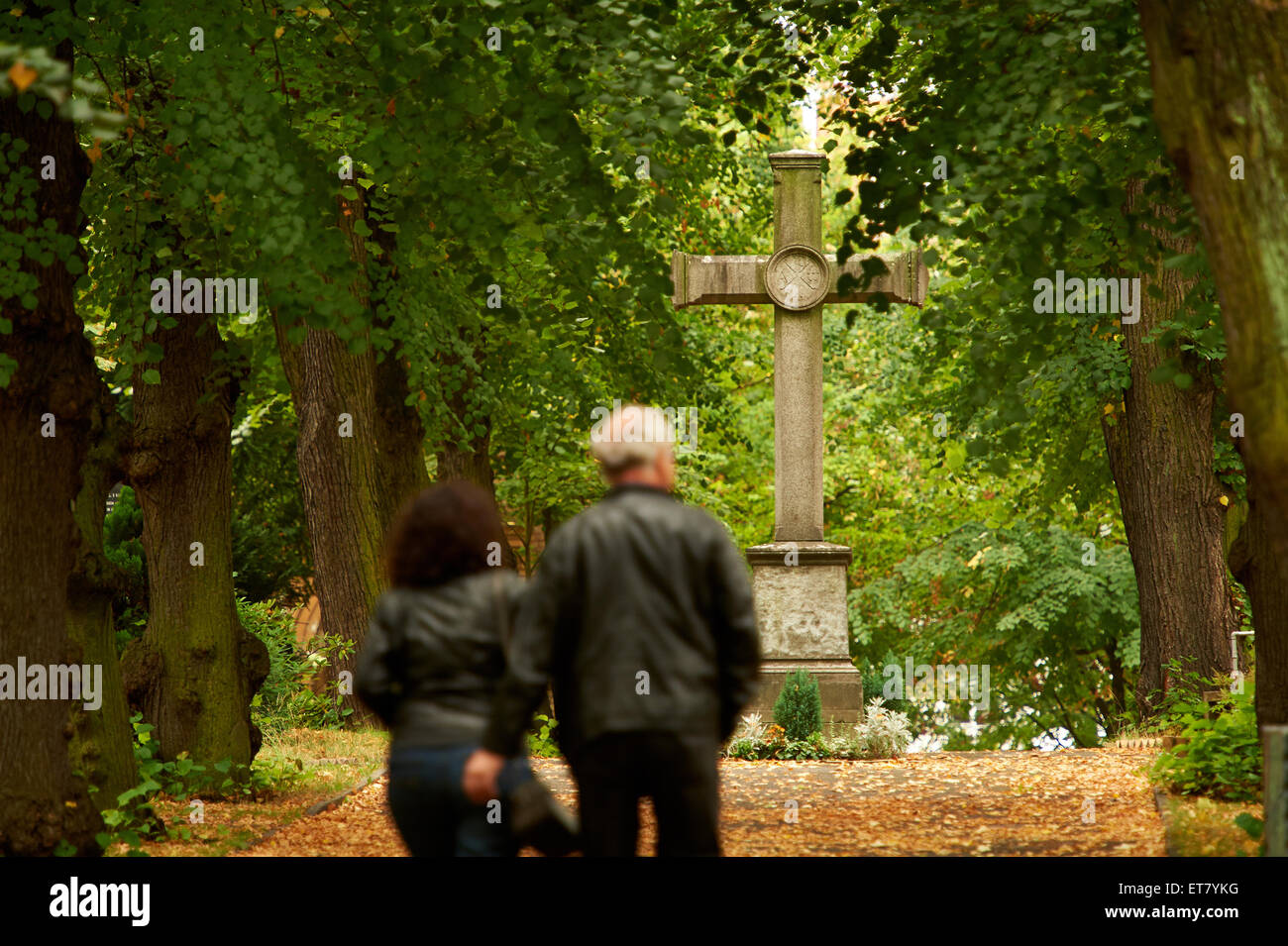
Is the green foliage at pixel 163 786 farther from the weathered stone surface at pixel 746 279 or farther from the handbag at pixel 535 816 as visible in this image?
the weathered stone surface at pixel 746 279

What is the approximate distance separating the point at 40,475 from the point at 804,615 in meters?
9.03

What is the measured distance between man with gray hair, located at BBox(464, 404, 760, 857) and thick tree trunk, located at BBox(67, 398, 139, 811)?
4847 millimetres

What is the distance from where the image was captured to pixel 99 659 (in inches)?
338

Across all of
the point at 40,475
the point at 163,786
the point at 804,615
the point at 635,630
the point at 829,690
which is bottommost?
the point at 163,786

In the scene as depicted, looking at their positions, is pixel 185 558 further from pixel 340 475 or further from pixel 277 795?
pixel 340 475

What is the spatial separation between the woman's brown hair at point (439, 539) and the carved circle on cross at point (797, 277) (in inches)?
457

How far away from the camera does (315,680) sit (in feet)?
59.6

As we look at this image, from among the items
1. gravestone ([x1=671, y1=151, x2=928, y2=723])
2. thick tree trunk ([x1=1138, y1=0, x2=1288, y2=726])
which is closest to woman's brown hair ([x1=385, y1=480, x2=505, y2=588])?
thick tree trunk ([x1=1138, y1=0, x2=1288, y2=726])

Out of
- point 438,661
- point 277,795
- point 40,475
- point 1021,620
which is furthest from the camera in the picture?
point 1021,620

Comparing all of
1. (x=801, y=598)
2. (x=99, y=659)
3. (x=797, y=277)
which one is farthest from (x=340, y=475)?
(x=99, y=659)

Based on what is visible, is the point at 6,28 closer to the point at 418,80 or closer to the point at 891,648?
the point at 418,80

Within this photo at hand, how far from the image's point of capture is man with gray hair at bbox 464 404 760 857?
4203mm

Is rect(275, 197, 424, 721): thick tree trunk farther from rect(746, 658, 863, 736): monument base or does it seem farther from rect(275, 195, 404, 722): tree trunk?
rect(746, 658, 863, 736): monument base

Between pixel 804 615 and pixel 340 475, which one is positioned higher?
pixel 340 475
